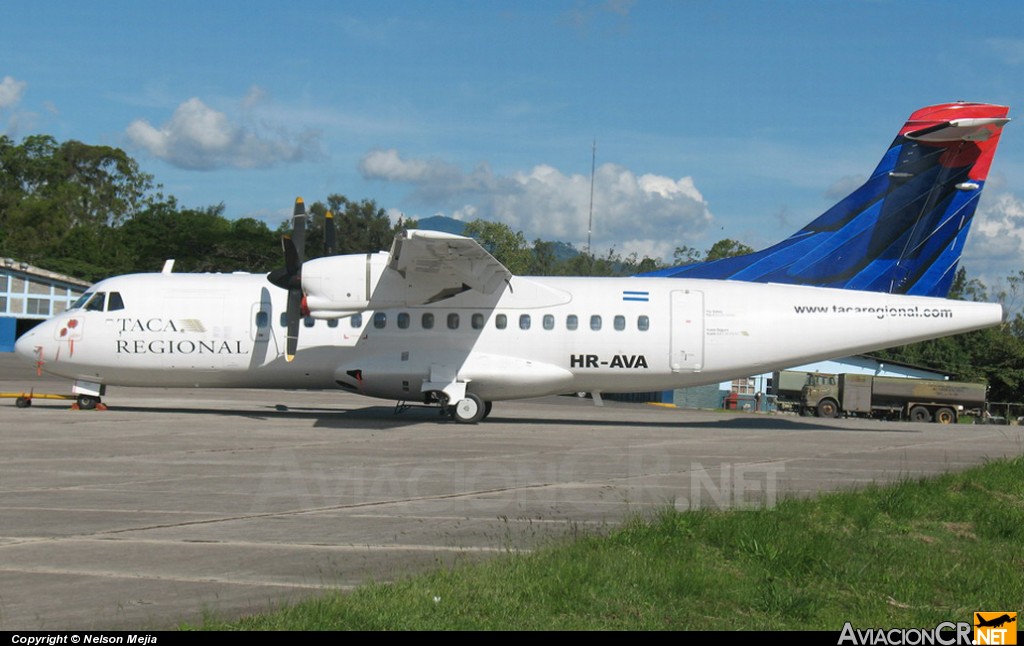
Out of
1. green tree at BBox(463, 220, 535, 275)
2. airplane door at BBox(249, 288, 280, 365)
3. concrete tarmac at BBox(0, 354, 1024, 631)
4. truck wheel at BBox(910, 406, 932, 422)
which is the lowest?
truck wheel at BBox(910, 406, 932, 422)

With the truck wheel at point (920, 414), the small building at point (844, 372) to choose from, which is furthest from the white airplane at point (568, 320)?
the small building at point (844, 372)

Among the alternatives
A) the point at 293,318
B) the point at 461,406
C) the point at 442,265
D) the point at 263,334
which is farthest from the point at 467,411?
the point at 263,334

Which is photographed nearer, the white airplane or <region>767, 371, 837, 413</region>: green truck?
the white airplane

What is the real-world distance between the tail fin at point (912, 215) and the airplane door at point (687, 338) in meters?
2.67

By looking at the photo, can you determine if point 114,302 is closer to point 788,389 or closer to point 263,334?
point 263,334

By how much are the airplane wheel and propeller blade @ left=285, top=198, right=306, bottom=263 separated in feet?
15.2

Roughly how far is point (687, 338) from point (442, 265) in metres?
5.58

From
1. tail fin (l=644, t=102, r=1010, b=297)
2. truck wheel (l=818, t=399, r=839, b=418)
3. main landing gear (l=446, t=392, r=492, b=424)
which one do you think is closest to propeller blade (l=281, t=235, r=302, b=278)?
main landing gear (l=446, t=392, r=492, b=424)

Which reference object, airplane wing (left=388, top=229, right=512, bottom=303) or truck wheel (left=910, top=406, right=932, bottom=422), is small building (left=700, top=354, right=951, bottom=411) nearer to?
truck wheel (left=910, top=406, right=932, bottom=422)

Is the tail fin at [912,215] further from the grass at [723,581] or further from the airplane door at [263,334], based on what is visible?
the grass at [723,581]

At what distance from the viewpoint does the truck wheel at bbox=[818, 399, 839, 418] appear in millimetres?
42438

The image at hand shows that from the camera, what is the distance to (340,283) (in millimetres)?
20062

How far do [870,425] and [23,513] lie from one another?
22032mm

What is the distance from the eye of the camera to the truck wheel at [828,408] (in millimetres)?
42438
